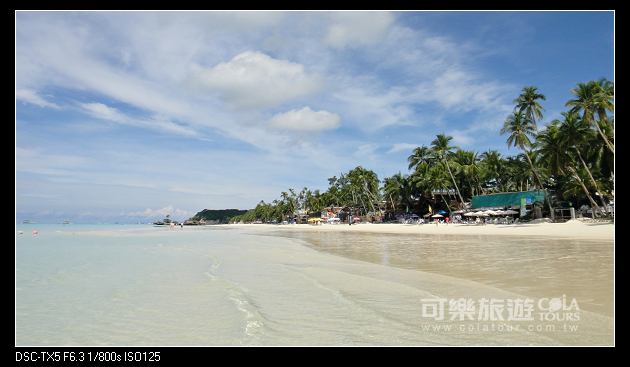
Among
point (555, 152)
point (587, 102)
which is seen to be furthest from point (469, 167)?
point (587, 102)

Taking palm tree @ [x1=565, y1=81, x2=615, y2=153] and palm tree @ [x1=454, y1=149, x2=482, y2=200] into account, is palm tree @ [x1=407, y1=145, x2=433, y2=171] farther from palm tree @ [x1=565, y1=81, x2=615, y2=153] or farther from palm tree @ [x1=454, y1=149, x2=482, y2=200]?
palm tree @ [x1=565, y1=81, x2=615, y2=153]

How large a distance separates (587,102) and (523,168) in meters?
23.7

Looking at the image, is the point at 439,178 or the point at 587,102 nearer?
the point at 587,102

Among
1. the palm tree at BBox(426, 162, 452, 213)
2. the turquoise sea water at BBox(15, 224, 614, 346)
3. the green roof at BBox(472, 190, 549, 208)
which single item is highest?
the palm tree at BBox(426, 162, 452, 213)

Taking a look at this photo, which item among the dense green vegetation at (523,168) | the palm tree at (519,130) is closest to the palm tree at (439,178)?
the dense green vegetation at (523,168)

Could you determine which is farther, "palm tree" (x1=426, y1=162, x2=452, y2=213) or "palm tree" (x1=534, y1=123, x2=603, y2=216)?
"palm tree" (x1=426, y1=162, x2=452, y2=213)

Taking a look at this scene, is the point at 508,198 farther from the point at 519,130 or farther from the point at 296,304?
the point at 296,304

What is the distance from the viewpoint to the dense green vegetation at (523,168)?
28891mm

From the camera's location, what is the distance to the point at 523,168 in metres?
49.1

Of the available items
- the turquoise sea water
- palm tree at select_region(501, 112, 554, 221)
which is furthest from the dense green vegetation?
the turquoise sea water

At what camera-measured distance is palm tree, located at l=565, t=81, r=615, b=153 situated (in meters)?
27.1

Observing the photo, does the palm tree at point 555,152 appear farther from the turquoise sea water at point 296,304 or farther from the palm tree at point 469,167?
the turquoise sea water at point 296,304
